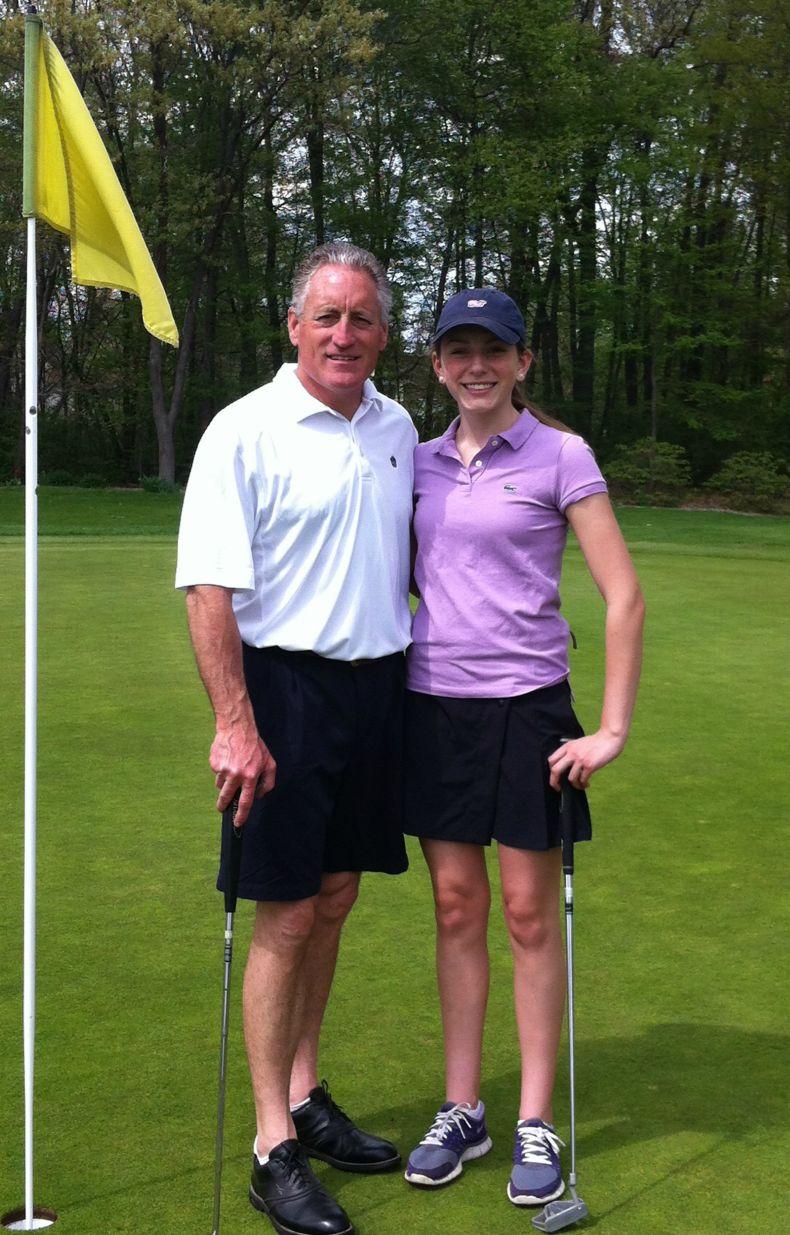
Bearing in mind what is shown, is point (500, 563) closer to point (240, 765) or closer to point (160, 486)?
point (240, 765)

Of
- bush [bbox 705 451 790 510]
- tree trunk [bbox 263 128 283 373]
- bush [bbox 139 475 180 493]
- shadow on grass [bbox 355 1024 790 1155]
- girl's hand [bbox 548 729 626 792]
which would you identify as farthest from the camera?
tree trunk [bbox 263 128 283 373]

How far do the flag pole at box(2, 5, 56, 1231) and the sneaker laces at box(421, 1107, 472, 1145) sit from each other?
75 centimetres

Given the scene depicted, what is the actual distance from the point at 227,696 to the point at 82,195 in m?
1.16

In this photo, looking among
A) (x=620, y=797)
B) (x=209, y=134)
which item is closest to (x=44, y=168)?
(x=620, y=797)

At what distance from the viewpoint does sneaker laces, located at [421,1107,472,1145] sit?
3068 mm

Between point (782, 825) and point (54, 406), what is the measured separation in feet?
121

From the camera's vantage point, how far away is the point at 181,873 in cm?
491

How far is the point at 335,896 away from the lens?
10.8 feet

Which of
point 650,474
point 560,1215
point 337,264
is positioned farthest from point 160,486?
point 560,1215

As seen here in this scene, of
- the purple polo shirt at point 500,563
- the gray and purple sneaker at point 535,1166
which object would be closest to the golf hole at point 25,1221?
the gray and purple sneaker at point 535,1166

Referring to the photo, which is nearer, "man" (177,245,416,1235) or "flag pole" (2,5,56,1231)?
"flag pole" (2,5,56,1231)

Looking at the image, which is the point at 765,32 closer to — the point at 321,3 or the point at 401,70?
the point at 401,70

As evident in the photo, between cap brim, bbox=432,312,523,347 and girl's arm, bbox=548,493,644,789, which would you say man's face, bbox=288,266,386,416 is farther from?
girl's arm, bbox=548,493,644,789

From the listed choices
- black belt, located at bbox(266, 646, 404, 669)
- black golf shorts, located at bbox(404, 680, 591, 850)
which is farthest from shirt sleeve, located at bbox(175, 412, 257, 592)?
black golf shorts, located at bbox(404, 680, 591, 850)
